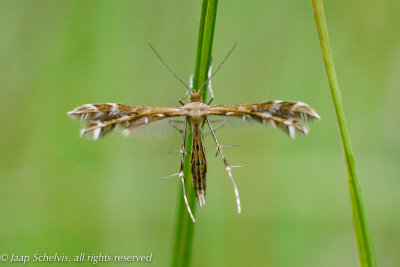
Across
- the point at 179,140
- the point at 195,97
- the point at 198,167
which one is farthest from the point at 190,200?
the point at 179,140

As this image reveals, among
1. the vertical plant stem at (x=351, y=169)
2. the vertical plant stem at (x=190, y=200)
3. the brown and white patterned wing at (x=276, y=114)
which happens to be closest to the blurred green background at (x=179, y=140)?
the brown and white patterned wing at (x=276, y=114)

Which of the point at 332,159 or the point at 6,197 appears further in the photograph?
the point at 332,159

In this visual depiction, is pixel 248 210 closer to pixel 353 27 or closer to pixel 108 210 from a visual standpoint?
pixel 108 210

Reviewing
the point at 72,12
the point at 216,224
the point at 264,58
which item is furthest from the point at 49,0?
the point at 216,224

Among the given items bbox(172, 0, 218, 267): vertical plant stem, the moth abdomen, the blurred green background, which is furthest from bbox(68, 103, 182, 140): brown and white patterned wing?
the blurred green background

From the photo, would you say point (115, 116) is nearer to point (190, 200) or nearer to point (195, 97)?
point (195, 97)

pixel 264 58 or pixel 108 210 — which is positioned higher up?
pixel 264 58
